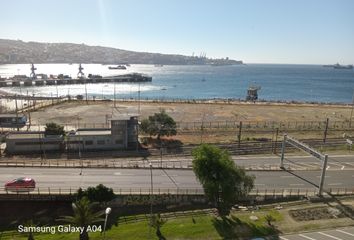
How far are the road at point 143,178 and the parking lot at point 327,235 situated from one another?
472 inches

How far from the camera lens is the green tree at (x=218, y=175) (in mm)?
39250

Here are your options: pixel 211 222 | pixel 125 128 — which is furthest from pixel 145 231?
pixel 125 128

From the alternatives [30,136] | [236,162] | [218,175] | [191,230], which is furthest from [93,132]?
[191,230]

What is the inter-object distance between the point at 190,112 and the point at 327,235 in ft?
265

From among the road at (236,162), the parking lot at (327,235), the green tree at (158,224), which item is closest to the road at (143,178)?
the road at (236,162)

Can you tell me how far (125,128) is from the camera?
6756 cm

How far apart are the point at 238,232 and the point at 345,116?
303 ft

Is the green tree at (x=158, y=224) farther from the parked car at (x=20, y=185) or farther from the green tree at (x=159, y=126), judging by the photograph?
the green tree at (x=159, y=126)

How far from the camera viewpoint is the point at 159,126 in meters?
74.8

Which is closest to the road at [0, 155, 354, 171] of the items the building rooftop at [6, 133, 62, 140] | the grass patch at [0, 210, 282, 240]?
the building rooftop at [6, 133, 62, 140]

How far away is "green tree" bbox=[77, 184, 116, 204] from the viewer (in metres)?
40.1

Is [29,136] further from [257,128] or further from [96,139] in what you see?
[257,128]

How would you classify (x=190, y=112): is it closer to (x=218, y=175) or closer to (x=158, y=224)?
(x=218, y=175)

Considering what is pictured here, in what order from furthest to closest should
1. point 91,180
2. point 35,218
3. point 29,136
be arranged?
point 29,136 → point 91,180 → point 35,218
